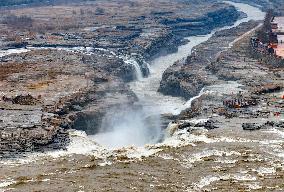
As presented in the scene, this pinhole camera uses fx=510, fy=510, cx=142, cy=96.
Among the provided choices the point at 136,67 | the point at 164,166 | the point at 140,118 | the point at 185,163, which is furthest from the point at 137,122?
the point at 136,67

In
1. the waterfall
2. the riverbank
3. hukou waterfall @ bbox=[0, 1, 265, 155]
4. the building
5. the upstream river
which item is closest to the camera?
the upstream river

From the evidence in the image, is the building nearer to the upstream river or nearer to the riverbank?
the riverbank

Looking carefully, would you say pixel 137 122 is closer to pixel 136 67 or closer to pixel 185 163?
pixel 185 163

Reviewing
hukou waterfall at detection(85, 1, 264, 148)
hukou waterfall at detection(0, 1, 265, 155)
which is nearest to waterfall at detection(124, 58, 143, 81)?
hukou waterfall at detection(0, 1, 265, 155)

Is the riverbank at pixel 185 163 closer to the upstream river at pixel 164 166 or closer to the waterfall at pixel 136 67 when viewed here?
the upstream river at pixel 164 166

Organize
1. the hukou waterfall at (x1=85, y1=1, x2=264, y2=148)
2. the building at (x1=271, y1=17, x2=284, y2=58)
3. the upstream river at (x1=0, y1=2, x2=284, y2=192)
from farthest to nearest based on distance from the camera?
the building at (x1=271, y1=17, x2=284, y2=58)
the hukou waterfall at (x1=85, y1=1, x2=264, y2=148)
the upstream river at (x1=0, y1=2, x2=284, y2=192)

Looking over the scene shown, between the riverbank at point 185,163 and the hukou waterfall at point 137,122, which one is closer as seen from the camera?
the riverbank at point 185,163

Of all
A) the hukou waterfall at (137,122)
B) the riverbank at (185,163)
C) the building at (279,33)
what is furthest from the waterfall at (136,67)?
the riverbank at (185,163)

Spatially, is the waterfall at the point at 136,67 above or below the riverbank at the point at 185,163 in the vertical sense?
below

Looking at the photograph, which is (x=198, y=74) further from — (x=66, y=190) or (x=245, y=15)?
(x=245, y=15)

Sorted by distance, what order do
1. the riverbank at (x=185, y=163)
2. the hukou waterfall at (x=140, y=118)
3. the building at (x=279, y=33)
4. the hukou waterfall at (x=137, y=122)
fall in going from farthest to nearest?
the building at (x=279, y=33) → the hukou waterfall at (x=140, y=118) → the hukou waterfall at (x=137, y=122) → the riverbank at (x=185, y=163)


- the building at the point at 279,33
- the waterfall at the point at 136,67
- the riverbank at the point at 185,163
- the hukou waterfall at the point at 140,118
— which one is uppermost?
the building at the point at 279,33
